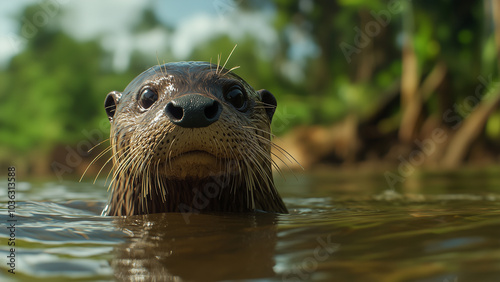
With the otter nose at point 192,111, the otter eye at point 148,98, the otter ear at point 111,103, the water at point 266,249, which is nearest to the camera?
the water at point 266,249

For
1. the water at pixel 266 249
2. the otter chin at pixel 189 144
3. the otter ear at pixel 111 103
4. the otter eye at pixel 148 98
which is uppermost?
the otter ear at pixel 111 103

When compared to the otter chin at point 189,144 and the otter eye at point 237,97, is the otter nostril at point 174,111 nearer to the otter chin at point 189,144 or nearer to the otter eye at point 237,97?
the otter chin at point 189,144

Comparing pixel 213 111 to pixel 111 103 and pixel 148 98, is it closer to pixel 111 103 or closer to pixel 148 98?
pixel 148 98

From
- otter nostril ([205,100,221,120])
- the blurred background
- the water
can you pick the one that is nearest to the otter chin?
otter nostril ([205,100,221,120])

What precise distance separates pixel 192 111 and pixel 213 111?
15 centimetres

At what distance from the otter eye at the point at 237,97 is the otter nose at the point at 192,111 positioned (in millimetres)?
435

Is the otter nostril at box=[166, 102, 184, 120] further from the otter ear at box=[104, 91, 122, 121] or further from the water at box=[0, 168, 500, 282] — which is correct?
the otter ear at box=[104, 91, 122, 121]

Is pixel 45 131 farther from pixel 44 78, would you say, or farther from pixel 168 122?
pixel 168 122

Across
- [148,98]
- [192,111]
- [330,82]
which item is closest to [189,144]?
[192,111]

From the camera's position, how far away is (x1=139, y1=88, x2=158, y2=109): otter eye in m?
2.69

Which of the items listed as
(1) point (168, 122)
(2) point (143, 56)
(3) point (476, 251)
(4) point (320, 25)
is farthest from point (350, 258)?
(2) point (143, 56)

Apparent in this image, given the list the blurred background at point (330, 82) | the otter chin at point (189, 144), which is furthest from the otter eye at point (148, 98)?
the blurred background at point (330, 82)

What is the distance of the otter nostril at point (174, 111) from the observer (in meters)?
2.28

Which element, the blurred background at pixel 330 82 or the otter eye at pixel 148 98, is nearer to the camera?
the otter eye at pixel 148 98
